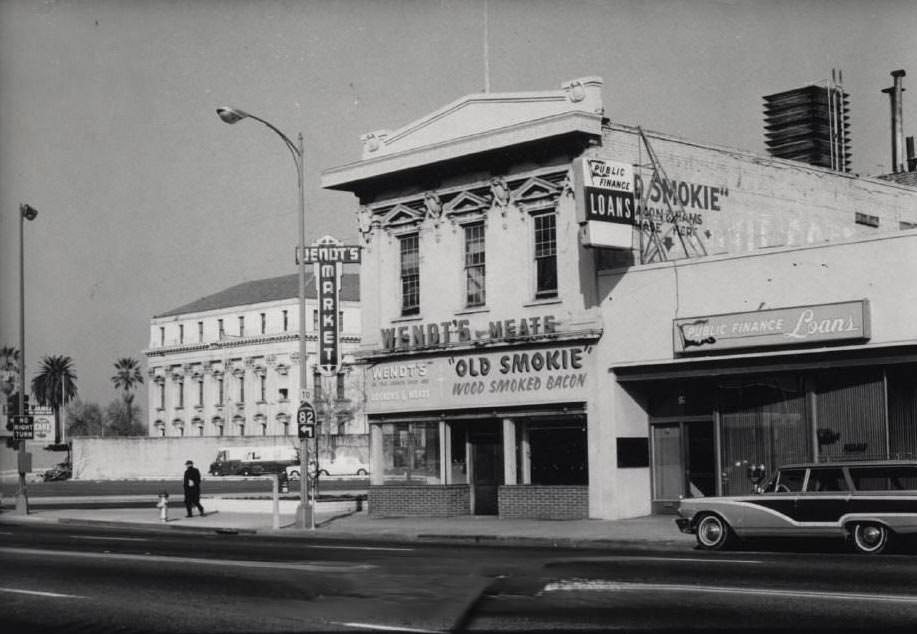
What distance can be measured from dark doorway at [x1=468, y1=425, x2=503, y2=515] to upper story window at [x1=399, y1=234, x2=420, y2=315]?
11.9 ft

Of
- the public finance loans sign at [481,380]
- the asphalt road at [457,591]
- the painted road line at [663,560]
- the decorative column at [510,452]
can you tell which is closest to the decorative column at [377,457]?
the public finance loans sign at [481,380]

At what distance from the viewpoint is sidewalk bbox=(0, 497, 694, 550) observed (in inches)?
971

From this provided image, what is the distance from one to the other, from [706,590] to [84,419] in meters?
147

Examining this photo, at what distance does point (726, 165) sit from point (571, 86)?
15.8ft

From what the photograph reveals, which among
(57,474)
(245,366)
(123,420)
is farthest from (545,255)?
(123,420)

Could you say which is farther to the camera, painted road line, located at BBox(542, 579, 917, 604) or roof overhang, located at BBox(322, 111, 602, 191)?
roof overhang, located at BBox(322, 111, 602, 191)

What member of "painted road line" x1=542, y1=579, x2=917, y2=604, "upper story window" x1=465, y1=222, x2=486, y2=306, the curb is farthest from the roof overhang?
"painted road line" x1=542, y1=579, x2=917, y2=604

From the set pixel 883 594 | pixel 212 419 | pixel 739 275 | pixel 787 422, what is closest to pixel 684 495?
pixel 787 422

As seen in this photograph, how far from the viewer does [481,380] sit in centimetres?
3150

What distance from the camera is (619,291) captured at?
28797 millimetres

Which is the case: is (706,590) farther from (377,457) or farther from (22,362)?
(22,362)

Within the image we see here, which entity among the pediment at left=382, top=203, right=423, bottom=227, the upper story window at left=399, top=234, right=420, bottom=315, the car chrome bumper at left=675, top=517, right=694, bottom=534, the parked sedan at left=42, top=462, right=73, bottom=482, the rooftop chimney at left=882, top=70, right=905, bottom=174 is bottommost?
the parked sedan at left=42, top=462, right=73, bottom=482

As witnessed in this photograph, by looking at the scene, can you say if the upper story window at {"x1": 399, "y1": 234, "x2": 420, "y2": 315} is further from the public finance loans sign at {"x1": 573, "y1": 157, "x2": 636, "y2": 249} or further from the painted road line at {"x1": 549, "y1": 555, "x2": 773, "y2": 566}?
the painted road line at {"x1": 549, "y1": 555, "x2": 773, "y2": 566}

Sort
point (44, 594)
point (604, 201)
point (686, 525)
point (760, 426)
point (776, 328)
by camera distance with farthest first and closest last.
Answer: point (604, 201), point (760, 426), point (776, 328), point (686, 525), point (44, 594)
